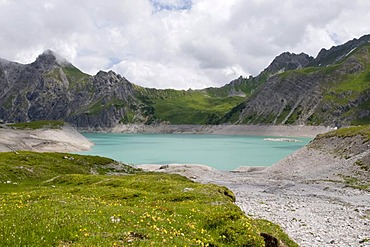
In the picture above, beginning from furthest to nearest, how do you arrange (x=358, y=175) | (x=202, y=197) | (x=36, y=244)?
(x=358, y=175)
(x=202, y=197)
(x=36, y=244)

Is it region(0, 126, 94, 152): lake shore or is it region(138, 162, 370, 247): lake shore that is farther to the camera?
region(0, 126, 94, 152): lake shore

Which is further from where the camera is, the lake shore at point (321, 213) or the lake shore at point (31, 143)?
the lake shore at point (31, 143)

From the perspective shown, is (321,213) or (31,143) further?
(31,143)

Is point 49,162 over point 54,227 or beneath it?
beneath

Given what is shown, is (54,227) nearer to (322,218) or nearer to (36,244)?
(36,244)

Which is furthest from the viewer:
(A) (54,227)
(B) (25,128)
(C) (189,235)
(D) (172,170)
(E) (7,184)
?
(B) (25,128)

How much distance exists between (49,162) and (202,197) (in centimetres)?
5120

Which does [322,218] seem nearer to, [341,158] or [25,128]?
→ [341,158]

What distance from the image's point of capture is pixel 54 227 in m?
13.2

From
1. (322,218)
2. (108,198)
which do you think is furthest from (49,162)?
(322,218)

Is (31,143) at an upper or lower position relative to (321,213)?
lower

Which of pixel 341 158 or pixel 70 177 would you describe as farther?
pixel 341 158

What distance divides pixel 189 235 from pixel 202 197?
13692 millimetres

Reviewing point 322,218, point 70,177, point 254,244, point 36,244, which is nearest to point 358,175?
point 322,218
